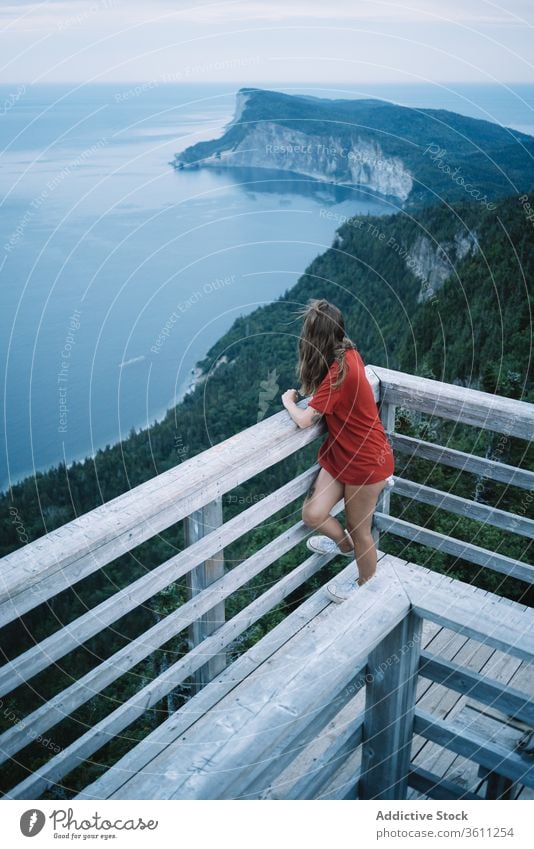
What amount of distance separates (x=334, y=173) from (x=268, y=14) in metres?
15.8

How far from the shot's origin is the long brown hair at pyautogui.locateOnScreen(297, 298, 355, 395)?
2570mm

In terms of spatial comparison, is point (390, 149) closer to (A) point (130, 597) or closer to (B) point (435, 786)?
(A) point (130, 597)

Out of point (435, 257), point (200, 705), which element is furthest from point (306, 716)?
point (435, 257)

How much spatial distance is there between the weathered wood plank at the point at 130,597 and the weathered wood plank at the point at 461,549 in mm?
691

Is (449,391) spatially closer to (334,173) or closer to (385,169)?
(385,169)

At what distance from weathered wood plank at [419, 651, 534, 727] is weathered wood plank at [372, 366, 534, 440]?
1.19m

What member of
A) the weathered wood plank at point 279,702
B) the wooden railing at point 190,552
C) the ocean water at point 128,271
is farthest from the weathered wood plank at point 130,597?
the ocean water at point 128,271

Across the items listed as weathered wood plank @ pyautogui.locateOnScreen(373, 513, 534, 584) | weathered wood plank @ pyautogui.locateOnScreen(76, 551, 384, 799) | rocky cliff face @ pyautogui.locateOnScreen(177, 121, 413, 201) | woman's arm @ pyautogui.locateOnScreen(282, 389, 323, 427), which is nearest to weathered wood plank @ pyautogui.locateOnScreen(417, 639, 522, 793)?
weathered wood plank @ pyautogui.locateOnScreen(373, 513, 534, 584)

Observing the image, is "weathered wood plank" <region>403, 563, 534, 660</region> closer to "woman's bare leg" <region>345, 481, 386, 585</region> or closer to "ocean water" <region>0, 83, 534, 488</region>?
"woman's bare leg" <region>345, 481, 386, 585</region>

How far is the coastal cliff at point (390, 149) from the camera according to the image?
1734cm

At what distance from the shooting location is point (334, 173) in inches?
796

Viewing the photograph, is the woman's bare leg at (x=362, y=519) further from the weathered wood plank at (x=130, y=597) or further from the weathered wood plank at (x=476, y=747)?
the weathered wood plank at (x=476, y=747)

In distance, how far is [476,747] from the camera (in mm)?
1677
